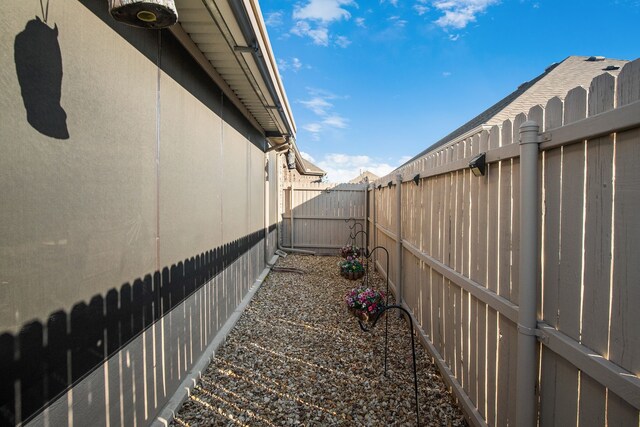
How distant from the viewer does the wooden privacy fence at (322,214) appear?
979 cm

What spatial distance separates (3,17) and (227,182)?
9.88 ft

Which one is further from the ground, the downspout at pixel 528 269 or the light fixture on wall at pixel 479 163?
the light fixture on wall at pixel 479 163

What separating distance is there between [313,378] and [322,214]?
23.2ft

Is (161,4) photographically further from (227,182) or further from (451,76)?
(451,76)

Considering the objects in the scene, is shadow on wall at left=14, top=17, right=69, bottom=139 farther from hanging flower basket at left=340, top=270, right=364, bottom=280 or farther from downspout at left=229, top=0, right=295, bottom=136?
hanging flower basket at left=340, top=270, right=364, bottom=280

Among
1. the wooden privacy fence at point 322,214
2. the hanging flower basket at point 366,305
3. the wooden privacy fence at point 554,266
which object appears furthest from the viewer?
the wooden privacy fence at point 322,214

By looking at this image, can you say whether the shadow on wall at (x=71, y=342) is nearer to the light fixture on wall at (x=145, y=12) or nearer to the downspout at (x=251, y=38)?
the light fixture on wall at (x=145, y=12)

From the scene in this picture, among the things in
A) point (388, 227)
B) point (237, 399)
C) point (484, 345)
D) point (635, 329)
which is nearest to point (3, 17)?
point (635, 329)

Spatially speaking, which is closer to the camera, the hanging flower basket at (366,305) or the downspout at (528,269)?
the downspout at (528,269)

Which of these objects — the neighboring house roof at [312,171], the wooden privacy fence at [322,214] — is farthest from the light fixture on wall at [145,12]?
the neighboring house roof at [312,171]

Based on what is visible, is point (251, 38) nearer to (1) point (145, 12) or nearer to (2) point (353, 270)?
(1) point (145, 12)

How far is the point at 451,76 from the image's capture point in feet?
43.4

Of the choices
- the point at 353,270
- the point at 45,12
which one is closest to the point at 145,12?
the point at 45,12

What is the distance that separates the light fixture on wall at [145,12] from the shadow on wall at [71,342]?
1.29 m
